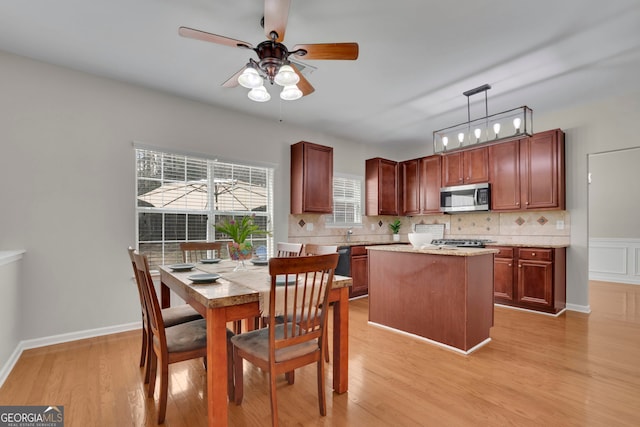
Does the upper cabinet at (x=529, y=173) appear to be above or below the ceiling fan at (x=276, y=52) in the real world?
below

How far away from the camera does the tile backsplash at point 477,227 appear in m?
4.38

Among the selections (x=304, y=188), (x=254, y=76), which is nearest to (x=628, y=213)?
(x=304, y=188)

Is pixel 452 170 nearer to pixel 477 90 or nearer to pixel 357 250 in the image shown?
pixel 477 90

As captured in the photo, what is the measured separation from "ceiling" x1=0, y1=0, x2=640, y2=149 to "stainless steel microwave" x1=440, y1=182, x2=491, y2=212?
1.30 m

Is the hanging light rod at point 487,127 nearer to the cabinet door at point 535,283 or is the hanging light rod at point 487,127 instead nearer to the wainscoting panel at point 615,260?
the cabinet door at point 535,283

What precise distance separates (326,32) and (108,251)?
121 inches

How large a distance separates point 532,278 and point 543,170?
146 cm

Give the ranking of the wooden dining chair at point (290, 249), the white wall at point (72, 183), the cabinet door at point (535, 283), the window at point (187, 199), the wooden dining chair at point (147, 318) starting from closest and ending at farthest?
the wooden dining chair at point (147, 318) < the white wall at point (72, 183) < the wooden dining chair at point (290, 249) < the window at point (187, 199) < the cabinet door at point (535, 283)

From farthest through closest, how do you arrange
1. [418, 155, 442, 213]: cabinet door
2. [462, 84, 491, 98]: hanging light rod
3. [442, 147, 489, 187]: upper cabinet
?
1. [418, 155, 442, 213]: cabinet door
2. [442, 147, 489, 187]: upper cabinet
3. [462, 84, 491, 98]: hanging light rod

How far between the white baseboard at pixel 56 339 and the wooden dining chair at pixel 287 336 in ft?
6.42

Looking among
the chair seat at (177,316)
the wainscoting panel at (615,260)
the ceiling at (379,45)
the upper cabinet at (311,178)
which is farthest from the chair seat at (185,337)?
the wainscoting panel at (615,260)

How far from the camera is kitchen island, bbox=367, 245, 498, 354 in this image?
2756 millimetres

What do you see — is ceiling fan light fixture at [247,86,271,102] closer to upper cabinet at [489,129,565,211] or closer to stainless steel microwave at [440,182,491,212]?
upper cabinet at [489,129,565,211]

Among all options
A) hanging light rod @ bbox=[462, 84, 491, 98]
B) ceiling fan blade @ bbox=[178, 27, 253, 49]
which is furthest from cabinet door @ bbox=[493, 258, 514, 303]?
ceiling fan blade @ bbox=[178, 27, 253, 49]
